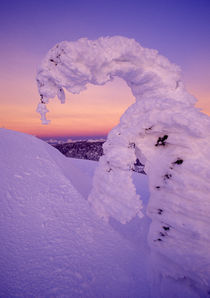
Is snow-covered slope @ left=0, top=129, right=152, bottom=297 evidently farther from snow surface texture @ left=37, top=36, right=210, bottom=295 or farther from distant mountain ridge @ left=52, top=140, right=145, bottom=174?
distant mountain ridge @ left=52, top=140, right=145, bottom=174

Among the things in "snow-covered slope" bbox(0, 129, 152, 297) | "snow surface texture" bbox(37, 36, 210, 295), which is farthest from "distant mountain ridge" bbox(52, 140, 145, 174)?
"snow surface texture" bbox(37, 36, 210, 295)

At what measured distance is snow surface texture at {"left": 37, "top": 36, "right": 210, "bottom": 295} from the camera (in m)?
2.29

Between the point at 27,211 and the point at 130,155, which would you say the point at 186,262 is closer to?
the point at 130,155

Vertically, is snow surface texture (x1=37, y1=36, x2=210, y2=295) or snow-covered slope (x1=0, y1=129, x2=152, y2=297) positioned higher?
snow surface texture (x1=37, y1=36, x2=210, y2=295)

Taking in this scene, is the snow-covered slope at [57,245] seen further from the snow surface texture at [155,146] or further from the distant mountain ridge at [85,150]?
the distant mountain ridge at [85,150]

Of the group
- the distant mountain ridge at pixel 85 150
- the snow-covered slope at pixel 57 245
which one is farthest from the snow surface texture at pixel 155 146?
the distant mountain ridge at pixel 85 150

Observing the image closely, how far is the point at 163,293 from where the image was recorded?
254 centimetres

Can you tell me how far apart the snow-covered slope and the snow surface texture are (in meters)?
0.47

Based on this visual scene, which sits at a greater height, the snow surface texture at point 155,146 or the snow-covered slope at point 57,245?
the snow surface texture at point 155,146

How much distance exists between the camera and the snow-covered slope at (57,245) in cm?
233

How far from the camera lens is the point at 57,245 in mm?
2783

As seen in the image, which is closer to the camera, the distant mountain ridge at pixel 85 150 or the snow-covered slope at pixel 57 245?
the snow-covered slope at pixel 57 245

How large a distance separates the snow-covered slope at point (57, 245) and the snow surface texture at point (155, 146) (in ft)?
1.53

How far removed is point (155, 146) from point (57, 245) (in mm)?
2085
